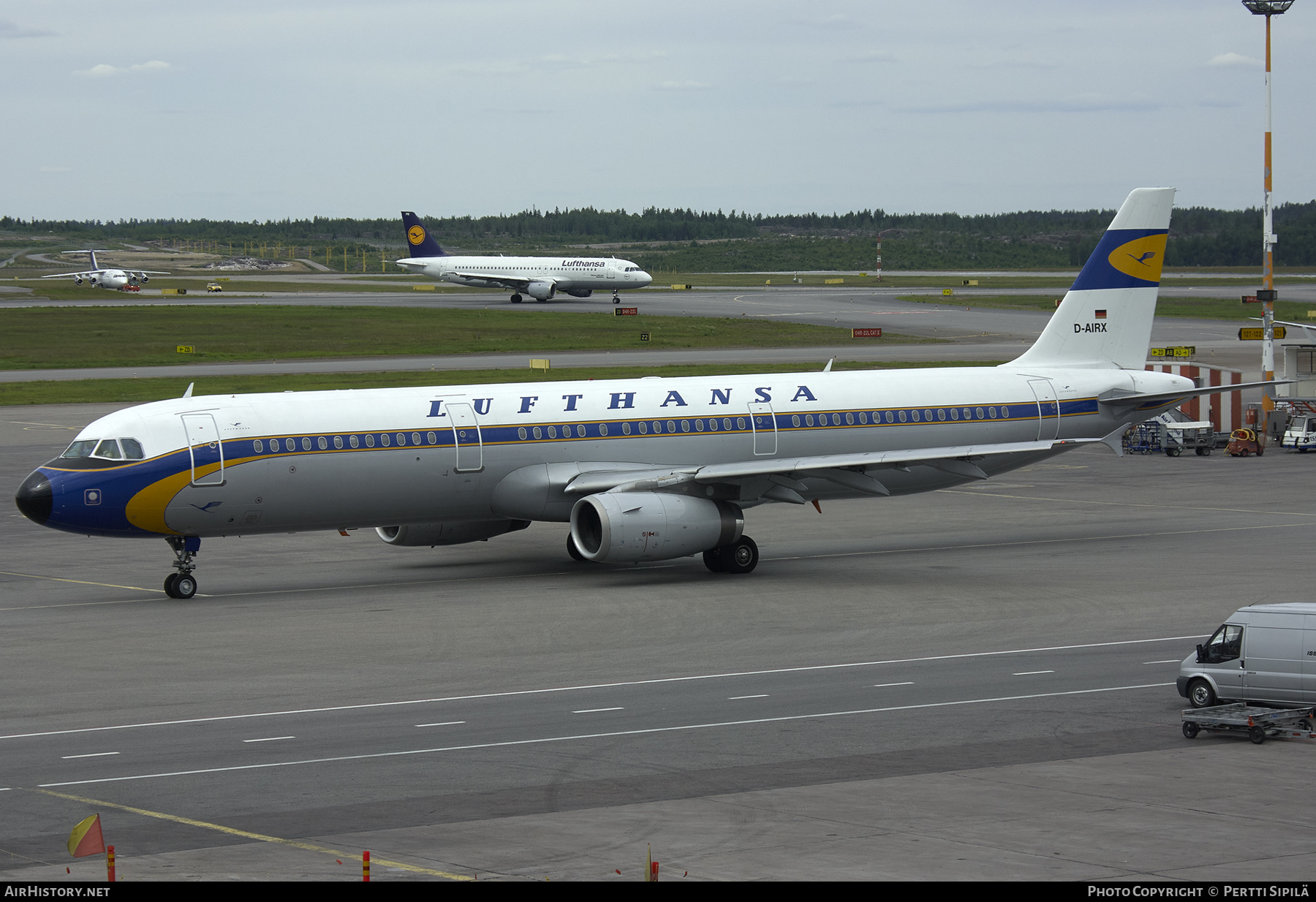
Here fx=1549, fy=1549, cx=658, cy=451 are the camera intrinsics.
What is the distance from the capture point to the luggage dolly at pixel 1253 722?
22953mm

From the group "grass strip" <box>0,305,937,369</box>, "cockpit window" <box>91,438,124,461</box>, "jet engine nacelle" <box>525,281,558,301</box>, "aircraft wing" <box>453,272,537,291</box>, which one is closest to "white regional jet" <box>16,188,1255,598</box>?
"cockpit window" <box>91,438,124,461</box>

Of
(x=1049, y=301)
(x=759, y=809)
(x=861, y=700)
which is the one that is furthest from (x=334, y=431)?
(x=1049, y=301)

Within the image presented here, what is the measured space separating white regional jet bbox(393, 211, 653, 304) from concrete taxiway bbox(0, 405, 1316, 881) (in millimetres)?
109486

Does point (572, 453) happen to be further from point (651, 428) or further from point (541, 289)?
point (541, 289)

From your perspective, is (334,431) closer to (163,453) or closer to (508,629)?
(163,453)

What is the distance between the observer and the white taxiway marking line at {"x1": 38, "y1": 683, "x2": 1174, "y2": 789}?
837 inches

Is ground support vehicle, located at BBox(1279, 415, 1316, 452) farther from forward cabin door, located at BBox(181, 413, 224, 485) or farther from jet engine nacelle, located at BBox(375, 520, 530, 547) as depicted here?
forward cabin door, located at BBox(181, 413, 224, 485)

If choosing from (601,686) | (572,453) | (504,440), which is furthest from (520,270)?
(601,686)

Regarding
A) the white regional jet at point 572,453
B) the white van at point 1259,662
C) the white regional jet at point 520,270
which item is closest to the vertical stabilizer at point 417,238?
the white regional jet at point 520,270

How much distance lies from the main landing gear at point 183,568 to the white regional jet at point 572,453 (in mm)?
45

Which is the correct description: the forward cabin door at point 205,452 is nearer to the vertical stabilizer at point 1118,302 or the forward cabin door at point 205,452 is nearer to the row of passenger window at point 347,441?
the row of passenger window at point 347,441

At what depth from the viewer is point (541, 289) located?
150m

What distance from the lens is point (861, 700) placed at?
25578 millimetres

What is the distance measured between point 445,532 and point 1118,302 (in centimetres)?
2113
